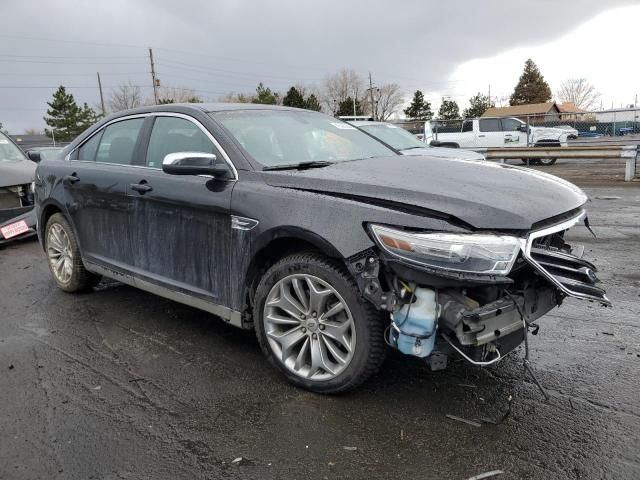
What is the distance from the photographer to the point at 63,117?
59.6m

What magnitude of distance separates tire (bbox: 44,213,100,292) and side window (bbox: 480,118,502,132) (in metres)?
19.3

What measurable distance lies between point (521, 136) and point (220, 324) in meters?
20.3

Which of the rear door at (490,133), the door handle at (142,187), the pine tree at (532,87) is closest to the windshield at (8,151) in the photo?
the door handle at (142,187)

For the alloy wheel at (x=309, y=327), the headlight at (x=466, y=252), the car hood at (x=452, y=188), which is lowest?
the alloy wheel at (x=309, y=327)

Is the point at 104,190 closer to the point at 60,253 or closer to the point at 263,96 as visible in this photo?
the point at 60,253

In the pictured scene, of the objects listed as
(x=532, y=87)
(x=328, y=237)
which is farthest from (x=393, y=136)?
(x=532, y=87)

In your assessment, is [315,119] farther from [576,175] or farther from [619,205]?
→ [576,175]

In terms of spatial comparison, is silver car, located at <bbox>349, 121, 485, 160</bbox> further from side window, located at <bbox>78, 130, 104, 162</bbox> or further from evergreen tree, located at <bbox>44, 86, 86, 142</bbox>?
evergreen tree, located at <bbox>44, 86, 86, 142</bbox>

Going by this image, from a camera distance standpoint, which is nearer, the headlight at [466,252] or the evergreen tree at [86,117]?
the headlight at [466,252]

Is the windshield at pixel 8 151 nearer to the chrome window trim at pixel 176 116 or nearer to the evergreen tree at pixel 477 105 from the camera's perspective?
the chrome window trim at pixel 176 116

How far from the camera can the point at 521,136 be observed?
21953 millimetres

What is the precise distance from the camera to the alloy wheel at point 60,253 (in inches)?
204

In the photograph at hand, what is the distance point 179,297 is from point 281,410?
126 centimetres

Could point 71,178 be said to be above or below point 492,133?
above
